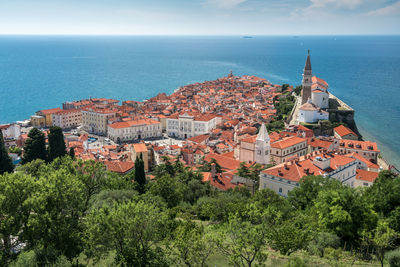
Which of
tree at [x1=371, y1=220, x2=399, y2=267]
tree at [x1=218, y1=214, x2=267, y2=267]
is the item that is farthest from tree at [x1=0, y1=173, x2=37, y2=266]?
tree at [x1=371, y1=220, x2=399, y2=267]

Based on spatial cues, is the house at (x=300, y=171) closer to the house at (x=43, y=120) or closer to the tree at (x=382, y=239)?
the tree at (x=382, y=239)

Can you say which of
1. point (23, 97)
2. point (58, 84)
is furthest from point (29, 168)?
point (58, 84)

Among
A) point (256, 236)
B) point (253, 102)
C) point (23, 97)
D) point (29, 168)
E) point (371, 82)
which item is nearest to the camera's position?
point (256, 236)

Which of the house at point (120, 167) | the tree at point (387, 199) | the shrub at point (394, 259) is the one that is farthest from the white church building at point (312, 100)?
the shrub at point (394, 259)

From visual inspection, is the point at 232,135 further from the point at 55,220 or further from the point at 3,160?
the point at 55,220

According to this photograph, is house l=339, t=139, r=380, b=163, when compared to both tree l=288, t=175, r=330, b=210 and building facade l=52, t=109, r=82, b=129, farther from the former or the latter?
building facade l=52, t=109, r=82, b=129

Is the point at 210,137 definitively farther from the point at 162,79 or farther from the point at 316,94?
the point at 162,79
